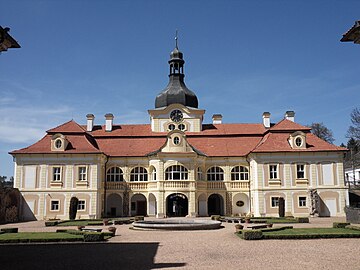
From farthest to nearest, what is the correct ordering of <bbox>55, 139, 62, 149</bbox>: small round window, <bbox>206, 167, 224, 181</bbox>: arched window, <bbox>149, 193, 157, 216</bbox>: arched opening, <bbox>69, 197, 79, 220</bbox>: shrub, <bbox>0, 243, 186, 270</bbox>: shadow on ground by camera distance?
<bbox>206, 167, 224, 181</bbox>: arched window
<bbox>149, 193, 157, 216</bbox>: arched opening
<bbox>55, 139, 62, 149</bbox>: small round window
<bbox>69, 197, 79, 220</bbox>: shrub
<bbox>0, 243, 186, 270</bbox>: shadow on ground

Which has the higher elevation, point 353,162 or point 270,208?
point 353,162

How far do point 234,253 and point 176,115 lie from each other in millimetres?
30858

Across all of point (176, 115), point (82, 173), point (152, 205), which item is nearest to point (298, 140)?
point (176, 115)

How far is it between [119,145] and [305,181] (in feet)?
61.3

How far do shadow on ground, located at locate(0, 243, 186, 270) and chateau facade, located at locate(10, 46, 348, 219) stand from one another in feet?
64.9

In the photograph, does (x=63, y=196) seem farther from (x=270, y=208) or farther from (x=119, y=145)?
(x=270, y=208)

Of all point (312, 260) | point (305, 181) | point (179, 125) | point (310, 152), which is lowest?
point (312, 260)

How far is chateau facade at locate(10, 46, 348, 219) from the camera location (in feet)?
117

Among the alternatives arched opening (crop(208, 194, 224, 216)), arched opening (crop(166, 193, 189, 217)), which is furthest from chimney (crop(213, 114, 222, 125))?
arched opening (crop(166, 193, 189, 217))

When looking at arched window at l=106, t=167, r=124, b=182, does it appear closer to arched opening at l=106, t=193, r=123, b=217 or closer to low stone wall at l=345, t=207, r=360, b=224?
arched opening at l=106, t=193, r=123, b=217

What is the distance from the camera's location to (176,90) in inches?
1774

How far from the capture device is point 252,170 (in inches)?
1479

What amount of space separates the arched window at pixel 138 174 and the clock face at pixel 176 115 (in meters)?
7.72

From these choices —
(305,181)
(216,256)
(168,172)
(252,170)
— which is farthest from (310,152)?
(216,256)
